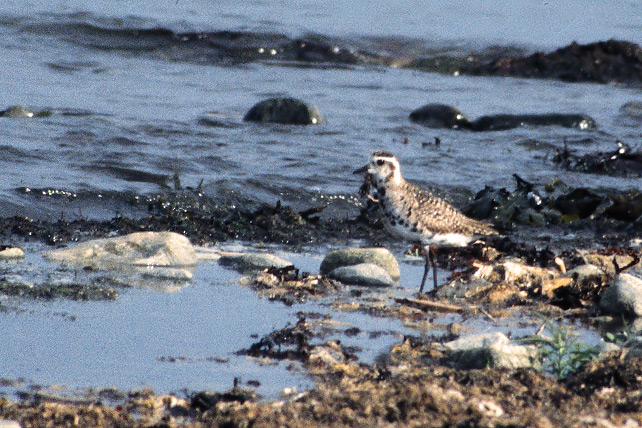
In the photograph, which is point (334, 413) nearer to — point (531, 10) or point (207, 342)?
point (207, 342)

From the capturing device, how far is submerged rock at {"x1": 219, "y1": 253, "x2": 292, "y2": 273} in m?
6.18

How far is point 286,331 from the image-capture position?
4.66 meters

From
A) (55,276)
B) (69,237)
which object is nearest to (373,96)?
(69,237)

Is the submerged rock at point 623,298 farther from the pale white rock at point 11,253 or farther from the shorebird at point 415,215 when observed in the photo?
the pale white rock at point 11,253

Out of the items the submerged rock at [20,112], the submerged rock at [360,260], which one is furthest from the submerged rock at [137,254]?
the submerged rock at [20,112]

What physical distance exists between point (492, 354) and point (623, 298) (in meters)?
1.58

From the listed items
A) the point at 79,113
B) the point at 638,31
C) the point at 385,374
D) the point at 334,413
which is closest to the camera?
the point at 334,413

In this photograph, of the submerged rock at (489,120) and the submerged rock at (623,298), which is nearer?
the submerged rock at (623,298)

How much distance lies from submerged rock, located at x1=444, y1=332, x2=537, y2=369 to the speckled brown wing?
191 centimetres

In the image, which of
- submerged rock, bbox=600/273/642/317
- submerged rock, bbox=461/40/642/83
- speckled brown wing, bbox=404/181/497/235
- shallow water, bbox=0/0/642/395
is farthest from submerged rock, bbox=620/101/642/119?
submerged rock, bbox=600/273/642/317

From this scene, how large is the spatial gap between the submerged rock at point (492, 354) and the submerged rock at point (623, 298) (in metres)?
1.26

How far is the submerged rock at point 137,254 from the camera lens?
5.92m

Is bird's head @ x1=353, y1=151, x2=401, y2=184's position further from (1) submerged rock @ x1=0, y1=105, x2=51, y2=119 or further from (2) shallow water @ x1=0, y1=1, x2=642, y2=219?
(1) submerged rock @ x1=0, y1=105, x2=51, y2=119

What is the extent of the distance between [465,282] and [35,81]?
9.48 m
